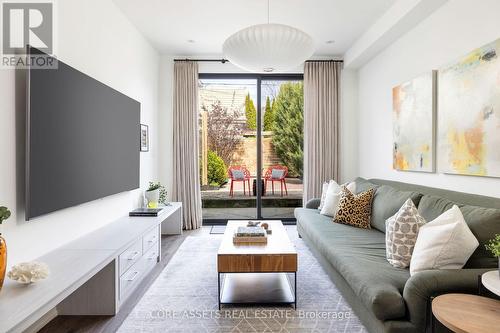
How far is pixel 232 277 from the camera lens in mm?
2918

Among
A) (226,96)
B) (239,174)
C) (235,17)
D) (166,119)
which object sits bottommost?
(239,174)

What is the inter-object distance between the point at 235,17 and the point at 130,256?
2797mm

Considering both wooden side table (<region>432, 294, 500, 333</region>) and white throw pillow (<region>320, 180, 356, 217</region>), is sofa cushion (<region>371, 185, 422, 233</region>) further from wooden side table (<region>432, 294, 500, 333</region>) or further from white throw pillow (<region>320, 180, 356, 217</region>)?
wooden side table (<region>432, 294, 500, 333</region>)

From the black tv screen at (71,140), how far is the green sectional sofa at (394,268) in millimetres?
2044

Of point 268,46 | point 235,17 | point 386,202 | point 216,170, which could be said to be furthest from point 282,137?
point 268,46

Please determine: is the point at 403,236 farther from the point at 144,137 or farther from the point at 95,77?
the point at 144,137

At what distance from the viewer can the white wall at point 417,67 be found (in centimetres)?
239

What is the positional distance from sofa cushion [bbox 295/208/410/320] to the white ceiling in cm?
234

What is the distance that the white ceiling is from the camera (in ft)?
10.9

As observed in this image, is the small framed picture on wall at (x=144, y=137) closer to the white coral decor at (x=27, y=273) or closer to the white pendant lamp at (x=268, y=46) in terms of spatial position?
the white pendant lamp at (x=268, y=46)

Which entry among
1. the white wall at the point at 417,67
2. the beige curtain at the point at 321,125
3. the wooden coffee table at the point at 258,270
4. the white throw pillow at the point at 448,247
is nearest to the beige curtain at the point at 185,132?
the beige curtain at the point at 321,125

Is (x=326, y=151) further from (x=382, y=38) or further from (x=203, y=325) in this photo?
(x=203, y=325)

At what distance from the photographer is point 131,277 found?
102 inches

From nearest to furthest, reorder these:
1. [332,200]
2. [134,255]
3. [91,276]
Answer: [91,276]
[134,255]
[332,200]
